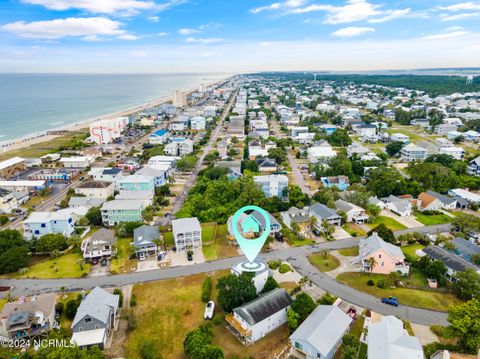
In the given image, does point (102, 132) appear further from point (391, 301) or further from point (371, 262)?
point (391, 301)

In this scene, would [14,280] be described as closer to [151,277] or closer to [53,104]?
[151,277]

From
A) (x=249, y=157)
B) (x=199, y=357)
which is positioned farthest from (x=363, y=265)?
(x=249, y=157)

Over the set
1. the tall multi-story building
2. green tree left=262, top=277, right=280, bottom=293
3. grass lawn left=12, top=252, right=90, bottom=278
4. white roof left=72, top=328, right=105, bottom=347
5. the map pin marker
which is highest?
the tall multi-story building

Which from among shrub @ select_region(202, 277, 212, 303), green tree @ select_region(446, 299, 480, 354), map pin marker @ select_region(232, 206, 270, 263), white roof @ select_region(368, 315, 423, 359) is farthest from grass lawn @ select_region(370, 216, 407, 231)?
shrub @ select_region(202, 277, 212, 303)

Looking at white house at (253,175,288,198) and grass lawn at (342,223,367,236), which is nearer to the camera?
Result: grass lawn at (342,223,367,236)

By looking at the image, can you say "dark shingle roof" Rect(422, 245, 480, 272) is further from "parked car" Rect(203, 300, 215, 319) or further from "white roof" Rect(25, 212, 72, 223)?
"white roof" Rect(25, 212, 72, 223)

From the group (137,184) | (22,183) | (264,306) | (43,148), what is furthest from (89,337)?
(43,148)

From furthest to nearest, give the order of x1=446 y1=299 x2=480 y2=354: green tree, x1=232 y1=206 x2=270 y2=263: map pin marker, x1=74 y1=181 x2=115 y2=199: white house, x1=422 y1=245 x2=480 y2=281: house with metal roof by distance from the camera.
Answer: x1=74 y1=181 x2=115 y2=199: white house < x1=422 y1=245 x2=480 y2=281: house with metal roof < x1=232 y1=206 x2=270 y2=263: map pin marker < x1=446 y1=299 x2=480 y2=354: green tree
